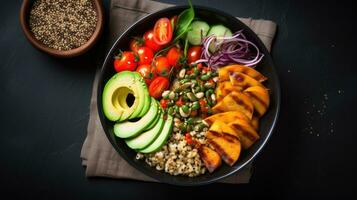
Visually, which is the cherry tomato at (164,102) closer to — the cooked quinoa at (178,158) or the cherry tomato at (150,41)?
the cooked quinoa at (178,158)

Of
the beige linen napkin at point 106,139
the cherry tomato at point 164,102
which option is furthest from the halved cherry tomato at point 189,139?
the beige linen napkin at point 106,139

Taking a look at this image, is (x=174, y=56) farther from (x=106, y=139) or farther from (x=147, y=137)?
(x=106, y=139)

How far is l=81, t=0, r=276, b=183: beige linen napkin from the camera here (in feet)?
9.20

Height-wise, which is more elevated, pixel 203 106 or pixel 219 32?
pixel 219 32

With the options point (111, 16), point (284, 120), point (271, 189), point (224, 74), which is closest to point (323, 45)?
point (284, 120)

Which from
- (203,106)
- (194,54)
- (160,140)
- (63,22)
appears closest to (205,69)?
(194,54)

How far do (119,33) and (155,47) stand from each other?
1.16ft

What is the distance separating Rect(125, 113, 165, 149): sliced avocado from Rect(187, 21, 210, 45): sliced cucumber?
0.62 m

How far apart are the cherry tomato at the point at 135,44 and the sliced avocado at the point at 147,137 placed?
53cm

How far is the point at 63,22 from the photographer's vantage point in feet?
9.18

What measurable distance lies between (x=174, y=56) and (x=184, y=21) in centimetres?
26

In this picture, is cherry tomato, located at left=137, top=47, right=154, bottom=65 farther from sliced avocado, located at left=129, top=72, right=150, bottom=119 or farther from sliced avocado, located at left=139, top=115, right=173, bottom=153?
sliced avocado, located at left=139, top=115, right=173, bottom=153

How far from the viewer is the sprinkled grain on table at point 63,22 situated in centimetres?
277

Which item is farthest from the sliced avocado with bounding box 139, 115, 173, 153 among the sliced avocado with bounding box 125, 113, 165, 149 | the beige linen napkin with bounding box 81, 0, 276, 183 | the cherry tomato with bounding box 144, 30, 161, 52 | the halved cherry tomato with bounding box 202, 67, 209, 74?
the cherry tomato with bounding box 144, 30, 161, 52
